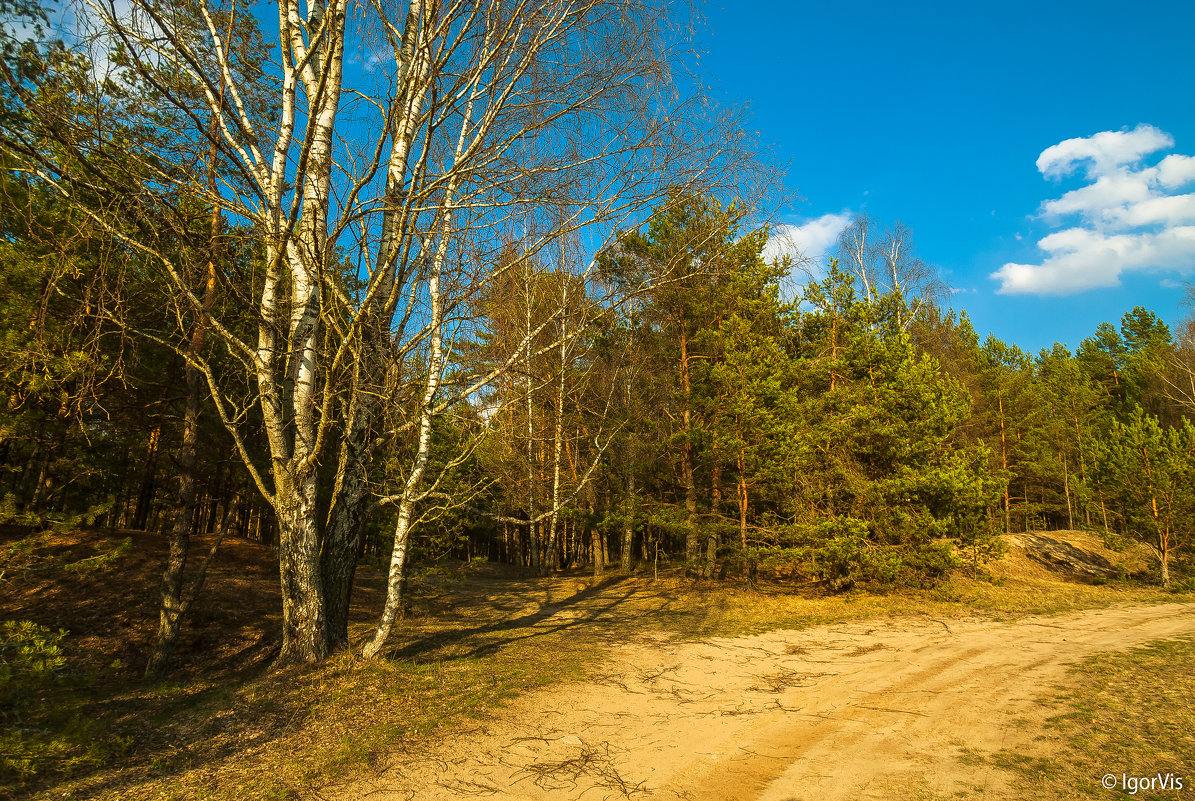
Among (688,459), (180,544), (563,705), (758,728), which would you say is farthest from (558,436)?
(688,459)

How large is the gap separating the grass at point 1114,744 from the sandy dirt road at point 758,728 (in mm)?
222

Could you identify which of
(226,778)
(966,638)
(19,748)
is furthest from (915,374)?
(19,748)

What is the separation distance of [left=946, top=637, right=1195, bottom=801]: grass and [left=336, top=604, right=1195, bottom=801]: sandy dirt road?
0.73 feet

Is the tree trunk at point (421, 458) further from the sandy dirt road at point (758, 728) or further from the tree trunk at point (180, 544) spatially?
the tree trunk at point (180, 544)

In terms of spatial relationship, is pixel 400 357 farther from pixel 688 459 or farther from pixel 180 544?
pixel 688 459

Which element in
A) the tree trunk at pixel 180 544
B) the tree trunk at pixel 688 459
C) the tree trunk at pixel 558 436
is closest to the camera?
the tree trunk at pixel 558 436

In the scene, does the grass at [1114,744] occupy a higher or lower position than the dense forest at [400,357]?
lower

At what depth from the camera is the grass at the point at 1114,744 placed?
3.45 m

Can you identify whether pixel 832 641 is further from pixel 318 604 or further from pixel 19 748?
pixel 19 748

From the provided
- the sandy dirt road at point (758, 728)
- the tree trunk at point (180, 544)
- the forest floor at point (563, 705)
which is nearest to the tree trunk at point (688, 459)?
the forest floor at point (563, 705)

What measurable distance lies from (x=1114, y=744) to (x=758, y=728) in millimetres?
2582

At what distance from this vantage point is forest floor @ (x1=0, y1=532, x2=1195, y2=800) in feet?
11.5

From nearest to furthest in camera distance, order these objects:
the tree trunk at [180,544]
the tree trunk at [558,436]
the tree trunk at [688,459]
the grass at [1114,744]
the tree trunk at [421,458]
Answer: the grass at [1114,744], the tree trunk at [421,458], the tree trunk at [558,436], the tree trunk at [180,544], the tree trunk at [688,459]

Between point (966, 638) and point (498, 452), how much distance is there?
1216 cm
